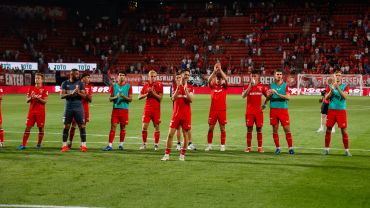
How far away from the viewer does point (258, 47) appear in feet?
198

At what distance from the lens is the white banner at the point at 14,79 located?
182ft

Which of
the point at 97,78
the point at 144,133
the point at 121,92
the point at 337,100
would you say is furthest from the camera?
the point at 97,78

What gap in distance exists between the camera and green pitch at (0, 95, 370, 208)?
956 centimetres

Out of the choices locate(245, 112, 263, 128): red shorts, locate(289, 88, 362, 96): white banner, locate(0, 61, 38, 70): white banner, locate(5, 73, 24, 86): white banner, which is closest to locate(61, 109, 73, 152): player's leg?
locate(245, 112, 263, 128): red shorts

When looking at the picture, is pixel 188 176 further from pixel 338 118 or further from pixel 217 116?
→ pixel 338 118

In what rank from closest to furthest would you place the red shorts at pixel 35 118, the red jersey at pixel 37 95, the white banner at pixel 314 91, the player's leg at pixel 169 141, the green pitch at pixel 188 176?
the green pitch at pixel 188 176, the player's leg at pixel 169 141, the red jersey at pixel 37 95, the red shorts at pixel 35 118, the white banner at pixel 314 91

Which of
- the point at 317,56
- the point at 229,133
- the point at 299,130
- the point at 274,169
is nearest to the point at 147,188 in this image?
the point at 274,169

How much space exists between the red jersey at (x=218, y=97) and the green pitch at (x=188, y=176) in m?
1.21

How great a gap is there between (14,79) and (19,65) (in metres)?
1.57

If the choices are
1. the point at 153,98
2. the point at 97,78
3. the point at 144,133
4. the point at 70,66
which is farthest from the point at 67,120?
the point at 97,78

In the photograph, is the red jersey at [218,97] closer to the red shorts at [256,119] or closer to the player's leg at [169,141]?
the red shorts at [256,119]

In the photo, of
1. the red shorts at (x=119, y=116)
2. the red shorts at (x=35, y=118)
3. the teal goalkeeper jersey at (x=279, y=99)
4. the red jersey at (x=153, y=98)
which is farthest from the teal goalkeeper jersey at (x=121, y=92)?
the teal goalkeeper jersey at (x=279, y=99)

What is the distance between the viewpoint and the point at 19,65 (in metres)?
56.5

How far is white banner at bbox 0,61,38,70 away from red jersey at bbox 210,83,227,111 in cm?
4298
